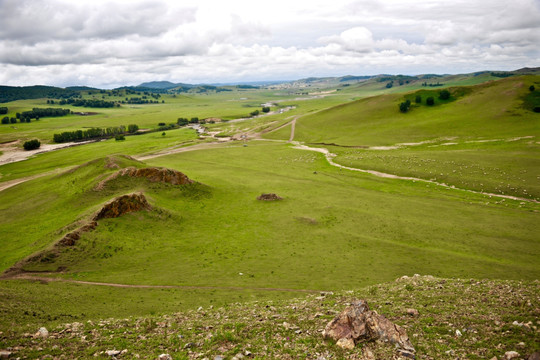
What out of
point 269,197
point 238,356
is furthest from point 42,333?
point 269,197

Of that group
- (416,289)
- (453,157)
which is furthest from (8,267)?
(453,157)

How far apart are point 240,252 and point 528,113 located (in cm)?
16141

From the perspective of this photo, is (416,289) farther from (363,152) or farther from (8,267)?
(363,152)

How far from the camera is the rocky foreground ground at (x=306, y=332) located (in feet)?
61.5

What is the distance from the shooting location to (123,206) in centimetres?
5322

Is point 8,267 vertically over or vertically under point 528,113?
under

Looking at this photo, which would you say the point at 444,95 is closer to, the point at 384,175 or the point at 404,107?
the point at 404,107

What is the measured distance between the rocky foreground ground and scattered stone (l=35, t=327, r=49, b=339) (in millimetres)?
61

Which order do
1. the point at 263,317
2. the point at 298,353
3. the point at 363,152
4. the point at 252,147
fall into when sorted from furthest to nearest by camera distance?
the point at 252,147 → the point at 363,152 → the point at 263,317 → the point at 298,353

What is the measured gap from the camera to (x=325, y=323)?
74.8 feet

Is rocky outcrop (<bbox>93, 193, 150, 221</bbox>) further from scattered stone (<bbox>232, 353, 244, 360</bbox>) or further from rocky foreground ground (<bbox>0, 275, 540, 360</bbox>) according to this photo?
scattered stone (<bbox>232, 353, 244, 360</bbox>)

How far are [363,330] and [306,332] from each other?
418 centimetres

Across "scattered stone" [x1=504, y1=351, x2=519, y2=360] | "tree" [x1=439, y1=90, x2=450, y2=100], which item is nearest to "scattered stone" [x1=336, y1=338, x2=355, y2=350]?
"scattered stone" [x1=504, y1=351, x2=519, y2=360]

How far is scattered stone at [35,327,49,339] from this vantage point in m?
21.7
